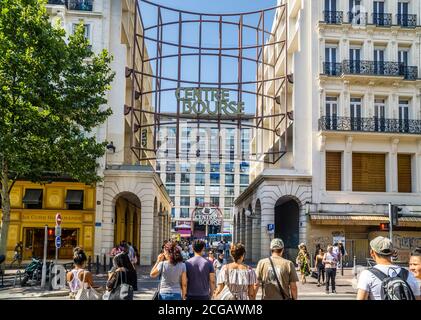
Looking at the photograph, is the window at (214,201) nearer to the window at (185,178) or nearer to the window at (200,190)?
the window at (200,190)

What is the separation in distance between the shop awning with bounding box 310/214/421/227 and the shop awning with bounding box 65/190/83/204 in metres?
14.2

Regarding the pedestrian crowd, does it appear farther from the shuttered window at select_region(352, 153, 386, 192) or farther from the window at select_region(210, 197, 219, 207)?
the window at select_region(210, 197, 219, 207)

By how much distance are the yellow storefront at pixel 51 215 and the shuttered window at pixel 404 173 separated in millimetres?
19537

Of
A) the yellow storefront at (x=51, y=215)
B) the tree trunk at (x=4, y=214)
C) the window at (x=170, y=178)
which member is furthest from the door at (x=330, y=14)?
the window at (x=170, y=178)

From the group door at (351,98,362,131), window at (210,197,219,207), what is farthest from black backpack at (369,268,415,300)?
window at (210,197,219,207)

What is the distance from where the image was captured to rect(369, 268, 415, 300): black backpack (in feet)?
15.1

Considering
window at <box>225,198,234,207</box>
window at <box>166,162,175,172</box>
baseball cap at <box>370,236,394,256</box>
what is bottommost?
baseball cap at <box>370,236,394,256</box>

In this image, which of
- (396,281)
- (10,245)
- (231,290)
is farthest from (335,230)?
(396,281)

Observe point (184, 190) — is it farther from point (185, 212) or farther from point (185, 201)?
point (185, 212)

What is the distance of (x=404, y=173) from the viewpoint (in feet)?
112

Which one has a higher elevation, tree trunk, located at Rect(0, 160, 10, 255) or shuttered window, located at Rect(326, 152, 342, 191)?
shuttered window, located at Rect(326, 152, 342, 191)

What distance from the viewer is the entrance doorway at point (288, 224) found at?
121 ft
